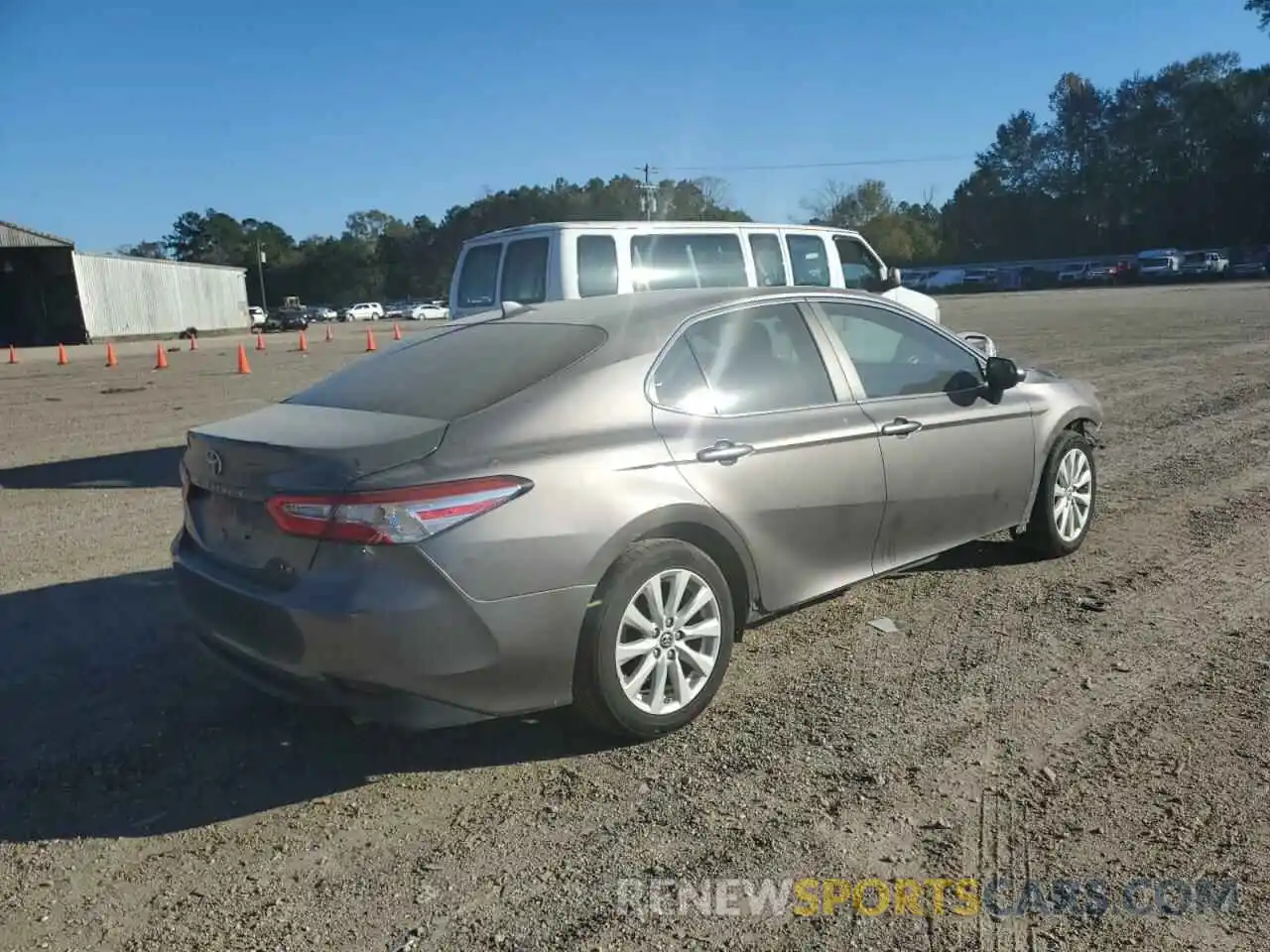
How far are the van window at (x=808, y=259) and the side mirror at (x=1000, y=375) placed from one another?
610 centimetres

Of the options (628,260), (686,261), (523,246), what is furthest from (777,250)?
(523,246)

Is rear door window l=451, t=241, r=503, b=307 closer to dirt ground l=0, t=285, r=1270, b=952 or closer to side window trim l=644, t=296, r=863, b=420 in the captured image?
dirt ground l=0, t=285, r=1270, b=952

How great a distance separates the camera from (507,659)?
343 cm

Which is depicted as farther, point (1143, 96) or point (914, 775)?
point (1143, 96)

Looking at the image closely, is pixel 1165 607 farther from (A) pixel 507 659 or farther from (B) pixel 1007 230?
(B) pixel 1007 230

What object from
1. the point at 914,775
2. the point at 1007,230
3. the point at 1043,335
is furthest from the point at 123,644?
the point at 1007,230

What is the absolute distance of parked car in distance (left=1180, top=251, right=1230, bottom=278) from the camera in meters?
65.0

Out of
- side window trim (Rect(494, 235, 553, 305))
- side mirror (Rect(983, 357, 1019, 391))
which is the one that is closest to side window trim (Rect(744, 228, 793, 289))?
side window trim (Rect(494, 235, 553, 305))

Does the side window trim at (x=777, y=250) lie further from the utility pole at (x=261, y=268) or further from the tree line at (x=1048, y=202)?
the utility pole at (x=261, y=268)

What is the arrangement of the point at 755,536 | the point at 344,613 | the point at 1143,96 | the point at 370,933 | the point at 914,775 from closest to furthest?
the point at 370,933 < the point at 344,613 < the point at 914,775 < the point at 755,536 < the point at 1143,96

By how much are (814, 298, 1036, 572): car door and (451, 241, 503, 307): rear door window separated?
590cm

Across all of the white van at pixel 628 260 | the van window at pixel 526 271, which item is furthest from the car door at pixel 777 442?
the van window at pixel 526 271

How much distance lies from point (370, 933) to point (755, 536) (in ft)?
6.67

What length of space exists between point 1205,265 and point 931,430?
7141 centimetres
